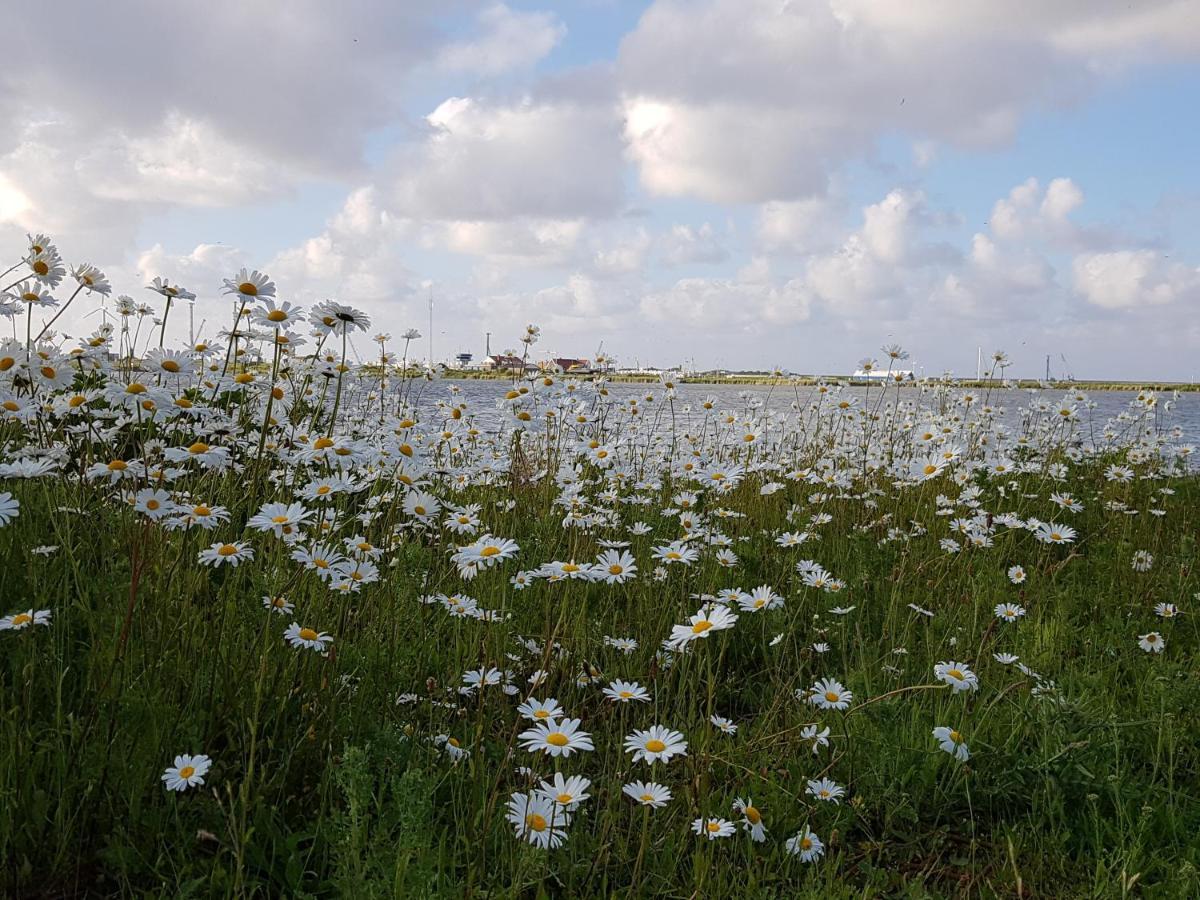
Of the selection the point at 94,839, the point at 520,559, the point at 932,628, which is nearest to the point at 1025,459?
the point at 932,628

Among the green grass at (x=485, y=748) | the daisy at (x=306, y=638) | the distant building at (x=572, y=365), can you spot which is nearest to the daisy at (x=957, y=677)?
the green grass at (x=485, y=748)

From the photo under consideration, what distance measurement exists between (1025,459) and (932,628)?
4.84m

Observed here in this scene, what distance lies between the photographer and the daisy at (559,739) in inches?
65.5

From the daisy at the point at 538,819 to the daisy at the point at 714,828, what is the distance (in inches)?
11.7

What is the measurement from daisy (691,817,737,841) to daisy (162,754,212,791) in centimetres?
101

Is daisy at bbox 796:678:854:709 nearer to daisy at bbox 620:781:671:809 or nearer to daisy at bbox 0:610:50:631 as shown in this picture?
daisy at bbox 620:781:671:809

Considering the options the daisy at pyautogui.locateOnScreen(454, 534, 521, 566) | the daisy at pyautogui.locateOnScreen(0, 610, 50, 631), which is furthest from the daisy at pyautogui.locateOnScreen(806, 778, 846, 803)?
the daisy at pyautogui.locateOnScreen(0, 610, 50, 631)

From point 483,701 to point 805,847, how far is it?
822mm

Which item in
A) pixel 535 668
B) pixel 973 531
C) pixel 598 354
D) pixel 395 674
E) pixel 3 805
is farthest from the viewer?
pixel 598 354

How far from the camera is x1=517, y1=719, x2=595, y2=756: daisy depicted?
1.66 metres

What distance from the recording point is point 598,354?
6.83 meters

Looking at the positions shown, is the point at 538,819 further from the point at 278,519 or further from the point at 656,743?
the point at 278,519

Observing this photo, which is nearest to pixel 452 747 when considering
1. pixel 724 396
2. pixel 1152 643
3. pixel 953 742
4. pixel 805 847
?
pixel 805 847

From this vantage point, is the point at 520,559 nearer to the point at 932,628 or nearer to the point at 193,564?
the point at 193,564
